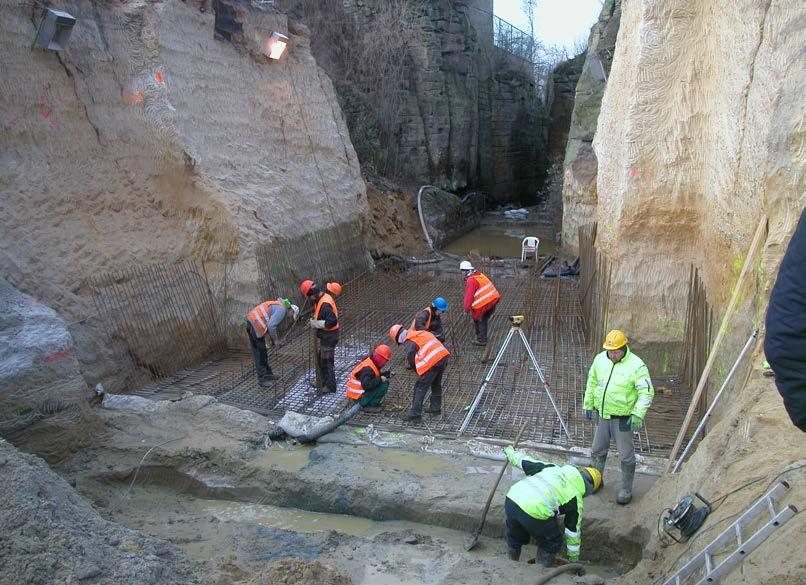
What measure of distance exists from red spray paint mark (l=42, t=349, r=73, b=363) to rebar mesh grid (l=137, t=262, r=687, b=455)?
1.94 metres

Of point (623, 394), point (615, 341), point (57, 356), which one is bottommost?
point (623, 394)

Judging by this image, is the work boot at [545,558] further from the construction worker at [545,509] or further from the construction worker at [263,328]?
the construction worker at [263,328]

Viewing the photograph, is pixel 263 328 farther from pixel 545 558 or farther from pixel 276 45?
pixel 276 45

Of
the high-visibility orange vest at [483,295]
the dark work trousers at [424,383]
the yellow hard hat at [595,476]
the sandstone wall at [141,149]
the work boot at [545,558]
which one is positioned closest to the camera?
the work boot at [545,558]

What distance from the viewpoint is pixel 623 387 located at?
438cm

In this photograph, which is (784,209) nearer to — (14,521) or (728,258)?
(728,258)

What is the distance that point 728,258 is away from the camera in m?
5.41

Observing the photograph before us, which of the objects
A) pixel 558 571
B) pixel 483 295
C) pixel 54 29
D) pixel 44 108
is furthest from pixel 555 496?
pixel 54 29

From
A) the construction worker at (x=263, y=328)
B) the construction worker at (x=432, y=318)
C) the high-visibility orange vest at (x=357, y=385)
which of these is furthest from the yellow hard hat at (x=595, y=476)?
the construction worker at (x=263, y=328)

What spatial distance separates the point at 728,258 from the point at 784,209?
1.30m

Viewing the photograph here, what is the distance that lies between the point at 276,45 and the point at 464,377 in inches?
256

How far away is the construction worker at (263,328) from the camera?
679cm

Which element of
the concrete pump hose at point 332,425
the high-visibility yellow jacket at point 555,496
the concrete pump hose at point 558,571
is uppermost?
the high-visibility yellow jacket at point 555,496

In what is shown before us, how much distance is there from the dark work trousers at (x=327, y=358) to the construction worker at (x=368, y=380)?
697 millimetres
